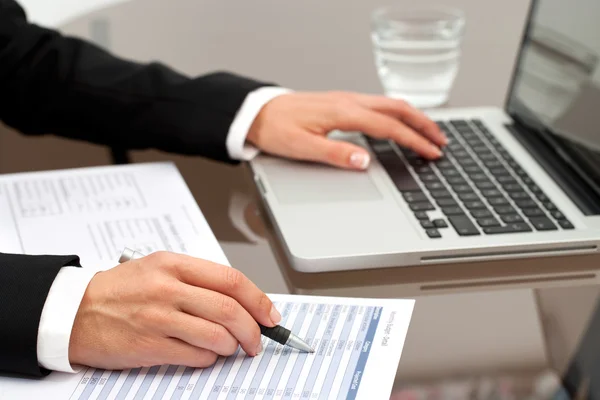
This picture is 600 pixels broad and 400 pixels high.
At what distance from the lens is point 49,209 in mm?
819

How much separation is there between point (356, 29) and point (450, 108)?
0.35 metres

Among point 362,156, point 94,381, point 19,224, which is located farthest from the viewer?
point 362,156

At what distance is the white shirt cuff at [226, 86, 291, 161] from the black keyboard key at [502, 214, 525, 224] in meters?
0.32

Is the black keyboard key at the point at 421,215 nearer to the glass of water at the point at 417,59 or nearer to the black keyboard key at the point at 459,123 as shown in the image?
the black keyboard key at the point at 459,123

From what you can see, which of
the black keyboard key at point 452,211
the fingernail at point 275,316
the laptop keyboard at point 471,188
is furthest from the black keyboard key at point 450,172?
the fingernail at point 275,316

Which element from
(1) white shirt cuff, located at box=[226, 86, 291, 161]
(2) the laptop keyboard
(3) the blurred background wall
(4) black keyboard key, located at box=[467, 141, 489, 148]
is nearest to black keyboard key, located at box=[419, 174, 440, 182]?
(2) the laptop keyboard

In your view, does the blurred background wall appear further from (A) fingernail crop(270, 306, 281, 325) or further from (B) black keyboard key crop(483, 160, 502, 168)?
(A) fingernail crop(270, 306, 281, 325)

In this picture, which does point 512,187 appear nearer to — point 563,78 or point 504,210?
point 504,210

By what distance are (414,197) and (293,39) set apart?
625mm

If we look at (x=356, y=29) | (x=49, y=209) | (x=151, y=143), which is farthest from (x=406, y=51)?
(x=49, y=209)

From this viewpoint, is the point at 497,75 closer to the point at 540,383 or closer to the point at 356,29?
the point at 356,29

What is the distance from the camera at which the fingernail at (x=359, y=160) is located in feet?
3.01

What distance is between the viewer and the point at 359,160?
92 centimetres

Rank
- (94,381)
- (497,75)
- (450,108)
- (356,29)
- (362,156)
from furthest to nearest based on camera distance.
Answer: (356,29) → (497,75) → (450,108) → (362,156) → (94,381)
